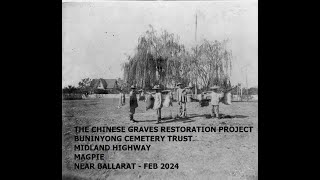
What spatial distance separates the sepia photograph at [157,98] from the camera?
178 inches

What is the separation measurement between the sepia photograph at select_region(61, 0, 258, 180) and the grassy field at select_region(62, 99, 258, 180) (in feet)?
0.05

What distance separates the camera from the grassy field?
448 cm

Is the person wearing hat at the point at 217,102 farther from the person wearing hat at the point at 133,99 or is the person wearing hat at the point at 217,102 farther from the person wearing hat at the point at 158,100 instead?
the person wearing hat at the point at 133,99

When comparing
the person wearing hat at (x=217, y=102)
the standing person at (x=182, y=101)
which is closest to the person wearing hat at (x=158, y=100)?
the standing person at (x=182, y=101)

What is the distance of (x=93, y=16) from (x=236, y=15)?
2.18m

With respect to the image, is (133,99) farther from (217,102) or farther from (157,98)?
(217,102)

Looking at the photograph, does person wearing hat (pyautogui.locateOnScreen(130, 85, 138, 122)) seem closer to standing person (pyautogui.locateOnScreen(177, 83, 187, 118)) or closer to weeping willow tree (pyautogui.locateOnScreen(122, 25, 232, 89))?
weeping willow tree (pyautogui.locateOnScreen(122, 25, 232, 89))

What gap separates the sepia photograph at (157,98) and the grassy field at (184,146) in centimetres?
1

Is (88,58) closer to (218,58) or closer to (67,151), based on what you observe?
(67,151)

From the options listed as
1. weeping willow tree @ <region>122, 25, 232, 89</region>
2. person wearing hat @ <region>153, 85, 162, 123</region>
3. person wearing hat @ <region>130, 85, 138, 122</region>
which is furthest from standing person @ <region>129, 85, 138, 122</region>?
person wearing hat @ <region>153, 85, 162, 123</region>

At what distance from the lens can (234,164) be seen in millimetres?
4512

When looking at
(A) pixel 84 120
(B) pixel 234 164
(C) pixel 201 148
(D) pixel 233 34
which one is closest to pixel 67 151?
(A) pixel 84 120

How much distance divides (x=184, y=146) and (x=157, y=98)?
842mm

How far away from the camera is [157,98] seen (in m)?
4.69
